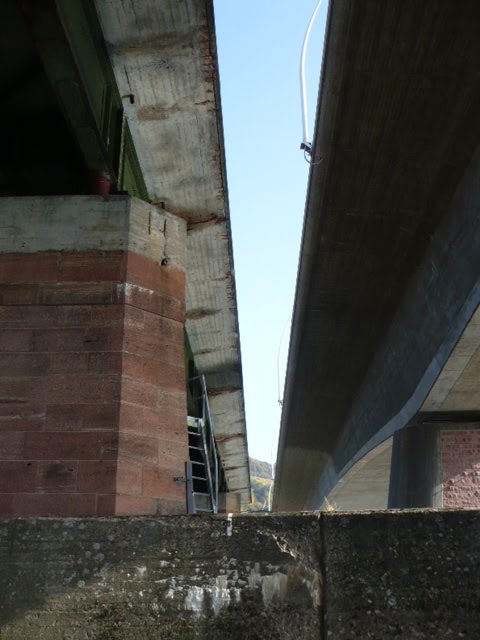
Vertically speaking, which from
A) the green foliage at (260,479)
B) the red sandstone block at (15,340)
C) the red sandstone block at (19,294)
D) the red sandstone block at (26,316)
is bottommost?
the green foliage at (260,479)

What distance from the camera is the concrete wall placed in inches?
125

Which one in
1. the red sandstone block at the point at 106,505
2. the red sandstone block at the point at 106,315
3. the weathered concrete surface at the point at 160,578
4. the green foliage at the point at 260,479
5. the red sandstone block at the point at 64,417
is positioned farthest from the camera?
the green foliage at the point at 260,479

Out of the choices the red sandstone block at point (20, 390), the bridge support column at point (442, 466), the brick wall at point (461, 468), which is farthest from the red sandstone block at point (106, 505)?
the brick wall at point (461, 468)

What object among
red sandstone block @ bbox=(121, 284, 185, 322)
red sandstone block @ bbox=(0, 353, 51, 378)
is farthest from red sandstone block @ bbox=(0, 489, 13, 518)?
red sandstone block @ bbox=(121, 284, 185, 322)

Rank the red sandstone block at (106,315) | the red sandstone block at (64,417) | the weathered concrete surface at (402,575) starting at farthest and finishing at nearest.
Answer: the red sandstone block at (106,315) < the red sandstone block at (64,417) < the weathered concrete surface at (402,575)

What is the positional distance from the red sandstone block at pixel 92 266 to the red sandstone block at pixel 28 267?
3.1 inches

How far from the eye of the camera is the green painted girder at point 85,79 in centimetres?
511

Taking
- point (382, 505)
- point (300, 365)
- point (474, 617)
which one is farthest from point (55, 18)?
point (382, 505)

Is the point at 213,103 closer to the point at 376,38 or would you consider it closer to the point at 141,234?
the point at 141,234

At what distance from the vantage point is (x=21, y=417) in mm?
5066

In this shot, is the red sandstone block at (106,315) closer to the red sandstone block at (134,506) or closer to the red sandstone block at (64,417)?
the red sandstone block at (64,417)

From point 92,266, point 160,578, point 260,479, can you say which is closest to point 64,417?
point 92,266

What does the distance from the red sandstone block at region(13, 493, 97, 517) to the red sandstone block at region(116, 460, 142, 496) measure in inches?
7.8

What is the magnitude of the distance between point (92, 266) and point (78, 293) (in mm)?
273
